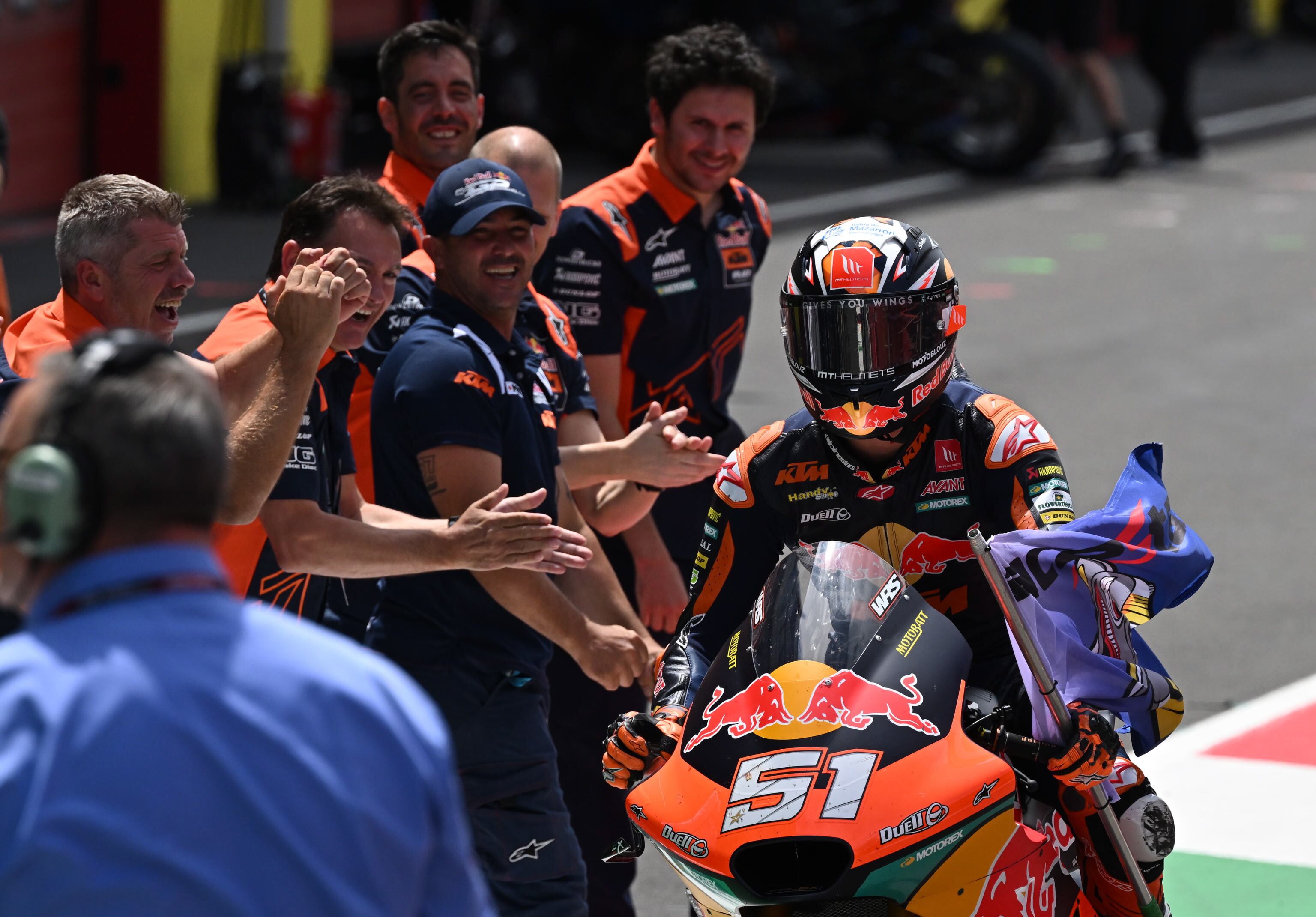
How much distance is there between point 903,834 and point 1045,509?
94cm

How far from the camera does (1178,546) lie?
12.4 feet

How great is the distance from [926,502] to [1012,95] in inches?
621

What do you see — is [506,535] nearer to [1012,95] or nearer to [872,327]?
[872,327]

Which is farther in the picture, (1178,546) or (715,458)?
(715,458)

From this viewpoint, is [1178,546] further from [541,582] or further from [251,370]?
[251,370]

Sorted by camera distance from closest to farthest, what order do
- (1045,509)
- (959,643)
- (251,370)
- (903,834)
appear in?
(903,834) → (959,643) → (1045,509) → (251,370)

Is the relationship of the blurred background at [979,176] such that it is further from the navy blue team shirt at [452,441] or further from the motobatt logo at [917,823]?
the motobatt logo at [917,823]

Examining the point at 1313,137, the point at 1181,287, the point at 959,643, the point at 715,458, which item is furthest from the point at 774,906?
the point at 1313,137

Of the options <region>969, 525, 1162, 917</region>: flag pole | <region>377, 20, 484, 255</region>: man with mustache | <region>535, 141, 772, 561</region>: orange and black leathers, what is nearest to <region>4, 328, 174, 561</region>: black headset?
<region>969, 525, 1162, 917</region>: flag pole

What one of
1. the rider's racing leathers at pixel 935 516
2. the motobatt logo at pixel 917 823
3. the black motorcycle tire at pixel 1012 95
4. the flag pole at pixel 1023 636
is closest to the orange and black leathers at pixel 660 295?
the rider's racing leathers at pixel 935 516

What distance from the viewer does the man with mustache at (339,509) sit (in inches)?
171

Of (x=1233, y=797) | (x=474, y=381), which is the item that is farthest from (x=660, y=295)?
(x=1233, y=797)

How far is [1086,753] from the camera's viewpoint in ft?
11.7

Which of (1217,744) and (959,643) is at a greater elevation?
(959,643)
